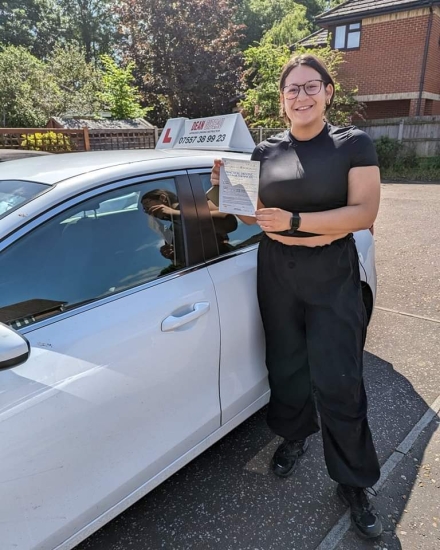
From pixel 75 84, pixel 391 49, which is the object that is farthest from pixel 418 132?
pixel 75 84

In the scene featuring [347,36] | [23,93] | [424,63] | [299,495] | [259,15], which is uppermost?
[259,15]

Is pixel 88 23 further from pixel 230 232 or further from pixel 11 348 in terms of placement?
pixel 11 348

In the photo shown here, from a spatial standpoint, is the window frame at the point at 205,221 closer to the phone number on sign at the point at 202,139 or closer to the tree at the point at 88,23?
the phone number on sign at the point at 202,139

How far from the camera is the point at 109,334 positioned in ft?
5.15

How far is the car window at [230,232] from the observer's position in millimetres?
2123

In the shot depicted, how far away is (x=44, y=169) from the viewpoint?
1861 millimetres

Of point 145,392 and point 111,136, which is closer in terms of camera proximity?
point 145,392

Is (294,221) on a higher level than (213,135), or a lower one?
lower

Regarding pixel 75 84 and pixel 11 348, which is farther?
pixel 75 84

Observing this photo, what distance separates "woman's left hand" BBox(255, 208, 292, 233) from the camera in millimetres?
1792

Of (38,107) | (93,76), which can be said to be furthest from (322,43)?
(38,107)

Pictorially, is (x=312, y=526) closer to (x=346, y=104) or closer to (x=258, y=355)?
(x=258, y=355)

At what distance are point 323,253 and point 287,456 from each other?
1.13 meters

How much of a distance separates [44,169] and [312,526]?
197 centimetres
